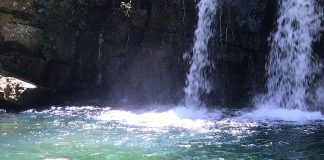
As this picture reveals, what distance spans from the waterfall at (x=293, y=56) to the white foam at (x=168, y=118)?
3.21 meters

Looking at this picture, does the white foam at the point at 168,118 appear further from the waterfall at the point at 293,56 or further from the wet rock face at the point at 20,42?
the wet rock face at the point at 20,42

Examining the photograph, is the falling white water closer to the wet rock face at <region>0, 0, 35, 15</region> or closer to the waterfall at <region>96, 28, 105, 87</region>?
the waterfall at <region>96, 28, 105, 87</region>

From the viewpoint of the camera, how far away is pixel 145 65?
63.6ft

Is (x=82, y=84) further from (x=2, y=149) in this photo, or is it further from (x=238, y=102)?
(x=2, y=149)

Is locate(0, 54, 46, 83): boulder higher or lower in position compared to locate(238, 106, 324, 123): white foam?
higher

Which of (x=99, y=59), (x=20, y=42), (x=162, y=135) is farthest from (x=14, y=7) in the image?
(x=162, y=135)

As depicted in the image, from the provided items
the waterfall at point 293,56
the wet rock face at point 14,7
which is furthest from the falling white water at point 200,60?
the wet rock face at point 14,7

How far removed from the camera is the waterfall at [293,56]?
17.1 metres

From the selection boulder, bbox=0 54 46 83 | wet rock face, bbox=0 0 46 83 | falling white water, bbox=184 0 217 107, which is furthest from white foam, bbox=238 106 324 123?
wet rock face, bbox=0 0 46 83

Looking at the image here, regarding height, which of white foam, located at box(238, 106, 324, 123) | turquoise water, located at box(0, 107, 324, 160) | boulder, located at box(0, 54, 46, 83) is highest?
boulder, located at box(0, 54, 46, 83)

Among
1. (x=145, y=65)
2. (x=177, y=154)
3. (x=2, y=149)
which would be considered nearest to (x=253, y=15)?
(x=145, y=65)

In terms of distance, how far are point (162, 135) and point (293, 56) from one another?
8010 mm

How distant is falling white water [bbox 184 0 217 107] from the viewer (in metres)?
18.7

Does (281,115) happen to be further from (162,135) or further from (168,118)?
(162,135)
